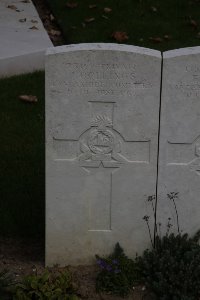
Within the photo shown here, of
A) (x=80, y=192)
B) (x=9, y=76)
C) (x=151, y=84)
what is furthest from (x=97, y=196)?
(x=9, y=76)

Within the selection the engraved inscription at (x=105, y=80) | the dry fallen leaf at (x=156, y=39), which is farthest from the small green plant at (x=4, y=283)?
the dry fallen leaf at (x=156, y=39)

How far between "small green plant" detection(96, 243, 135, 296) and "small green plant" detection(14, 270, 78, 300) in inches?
8.2

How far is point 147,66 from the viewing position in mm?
4434

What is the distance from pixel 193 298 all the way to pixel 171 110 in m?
1.18

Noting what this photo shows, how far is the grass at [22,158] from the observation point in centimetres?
557

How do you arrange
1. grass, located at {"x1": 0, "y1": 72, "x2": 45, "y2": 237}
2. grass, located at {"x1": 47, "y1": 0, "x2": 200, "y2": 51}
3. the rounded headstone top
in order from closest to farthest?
the rounded headstone top < grass, located at {"x1": 0, "y1": 72, "x2": 45, "y2": 237} < grass, located at {"x1": 47, "y1": 0, "x2": 200, "y2": 51}

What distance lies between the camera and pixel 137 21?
9250 millimetres

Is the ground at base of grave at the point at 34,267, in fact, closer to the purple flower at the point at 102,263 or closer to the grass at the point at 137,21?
the purple flower at the point at 102,263

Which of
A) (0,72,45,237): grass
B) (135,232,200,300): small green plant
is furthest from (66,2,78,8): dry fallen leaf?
(135,232,200,300): small green plant

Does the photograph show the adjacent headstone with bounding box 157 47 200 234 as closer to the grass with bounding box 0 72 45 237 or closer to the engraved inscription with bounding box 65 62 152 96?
the engraved inscription with bounding box 65 62 152 96

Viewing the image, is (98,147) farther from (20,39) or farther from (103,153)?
(20,39)

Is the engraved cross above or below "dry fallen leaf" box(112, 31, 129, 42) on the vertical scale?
below

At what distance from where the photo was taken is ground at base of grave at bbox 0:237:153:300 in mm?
4695

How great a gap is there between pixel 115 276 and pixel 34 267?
2.01ft
